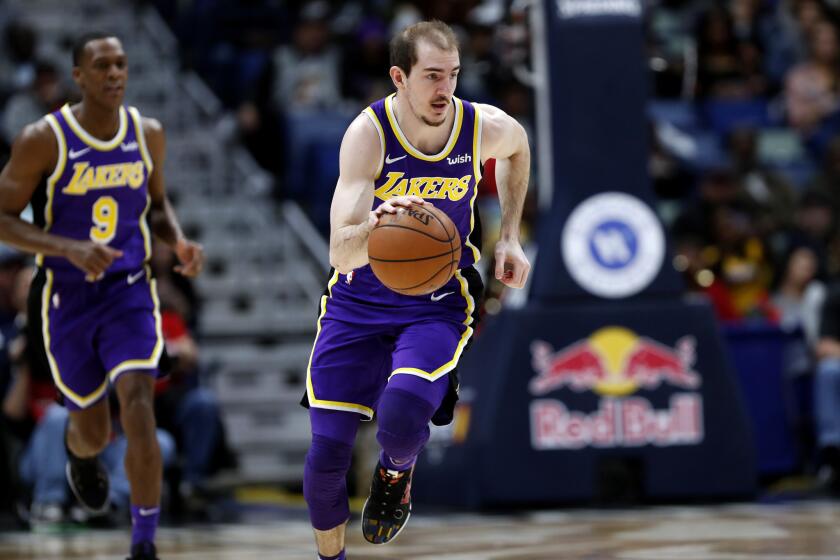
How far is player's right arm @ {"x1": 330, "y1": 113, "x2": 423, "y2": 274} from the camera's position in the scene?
461cm

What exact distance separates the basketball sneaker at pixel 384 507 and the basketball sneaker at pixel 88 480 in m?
1.74

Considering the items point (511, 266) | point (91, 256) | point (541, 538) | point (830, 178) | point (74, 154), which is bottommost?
point (541, 538)

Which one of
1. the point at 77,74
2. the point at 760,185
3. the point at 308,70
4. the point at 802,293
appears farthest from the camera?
the point at 308,70

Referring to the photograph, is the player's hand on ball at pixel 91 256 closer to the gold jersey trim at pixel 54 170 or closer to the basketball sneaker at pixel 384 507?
the gold jersey trim at pixel 54 170

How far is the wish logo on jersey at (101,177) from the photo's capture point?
19.3 feet

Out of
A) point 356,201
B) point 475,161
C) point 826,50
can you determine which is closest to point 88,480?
point 356,201

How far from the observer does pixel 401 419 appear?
4.77 metres

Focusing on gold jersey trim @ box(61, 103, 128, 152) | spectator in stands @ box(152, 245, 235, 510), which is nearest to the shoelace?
gold jersey trim @ box(61, 103, 128, 152)

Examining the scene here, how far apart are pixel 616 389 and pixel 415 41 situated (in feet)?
13.1

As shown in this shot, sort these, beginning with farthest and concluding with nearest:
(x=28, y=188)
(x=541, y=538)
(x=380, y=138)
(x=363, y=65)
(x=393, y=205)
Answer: (x=363, y=65) < (x=541, y=538) < (x=28, y=188) < (x=380, y=138) < (x=393, y=205)

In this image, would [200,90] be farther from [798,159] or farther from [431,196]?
[431,196]

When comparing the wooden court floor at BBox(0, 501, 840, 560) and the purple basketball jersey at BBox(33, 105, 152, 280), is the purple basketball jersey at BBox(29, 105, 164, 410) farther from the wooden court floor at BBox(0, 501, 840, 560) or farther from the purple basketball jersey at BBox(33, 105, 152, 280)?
the wooden court floor at BBox(0, 501, 840, 560)

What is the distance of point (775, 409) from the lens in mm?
9453

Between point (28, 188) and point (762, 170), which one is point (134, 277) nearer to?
point (28, 188)
